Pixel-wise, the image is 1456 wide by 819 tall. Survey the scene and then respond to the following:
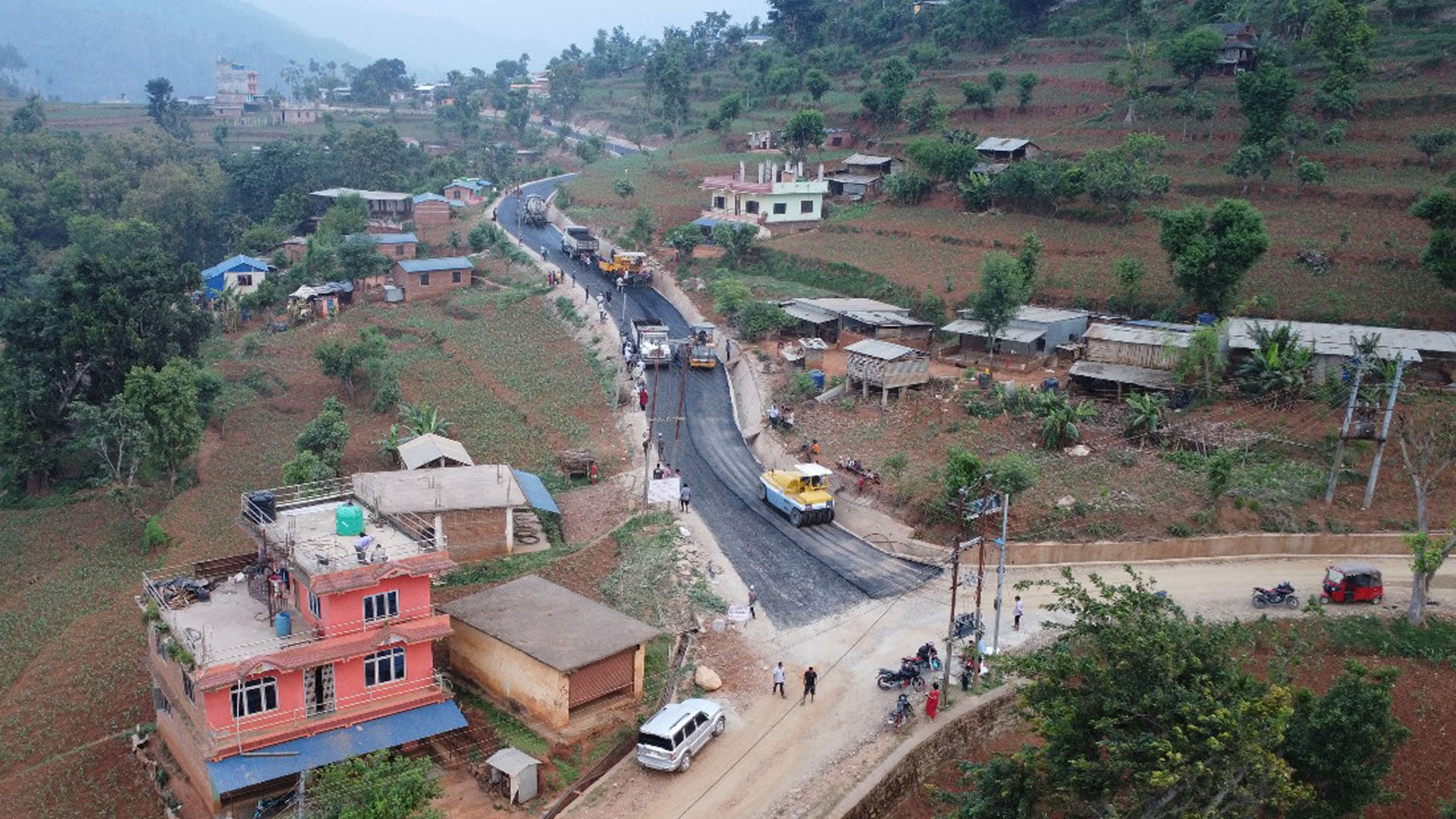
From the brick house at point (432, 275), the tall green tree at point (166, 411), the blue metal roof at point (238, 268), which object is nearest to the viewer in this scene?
the tall green tree at point (166, 411)

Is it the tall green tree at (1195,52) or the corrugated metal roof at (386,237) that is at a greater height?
the tall green tree at (1195,52)

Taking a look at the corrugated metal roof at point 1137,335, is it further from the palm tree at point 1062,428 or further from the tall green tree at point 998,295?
the palm tree at point 1062,428

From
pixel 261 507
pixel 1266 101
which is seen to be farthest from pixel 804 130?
pixel 261 507

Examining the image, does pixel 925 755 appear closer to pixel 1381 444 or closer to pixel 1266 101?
pixel 1381 444

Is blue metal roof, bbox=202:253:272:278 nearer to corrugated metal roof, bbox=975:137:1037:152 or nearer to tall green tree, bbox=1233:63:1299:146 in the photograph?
corrugated metal roof, bbox=975:137:1037:152

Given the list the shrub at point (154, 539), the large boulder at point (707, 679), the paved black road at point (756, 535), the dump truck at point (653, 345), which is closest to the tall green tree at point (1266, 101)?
the paved black road at point (756, 535)

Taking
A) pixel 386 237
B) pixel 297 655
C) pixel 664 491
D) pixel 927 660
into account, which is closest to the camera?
pixel 297 655
